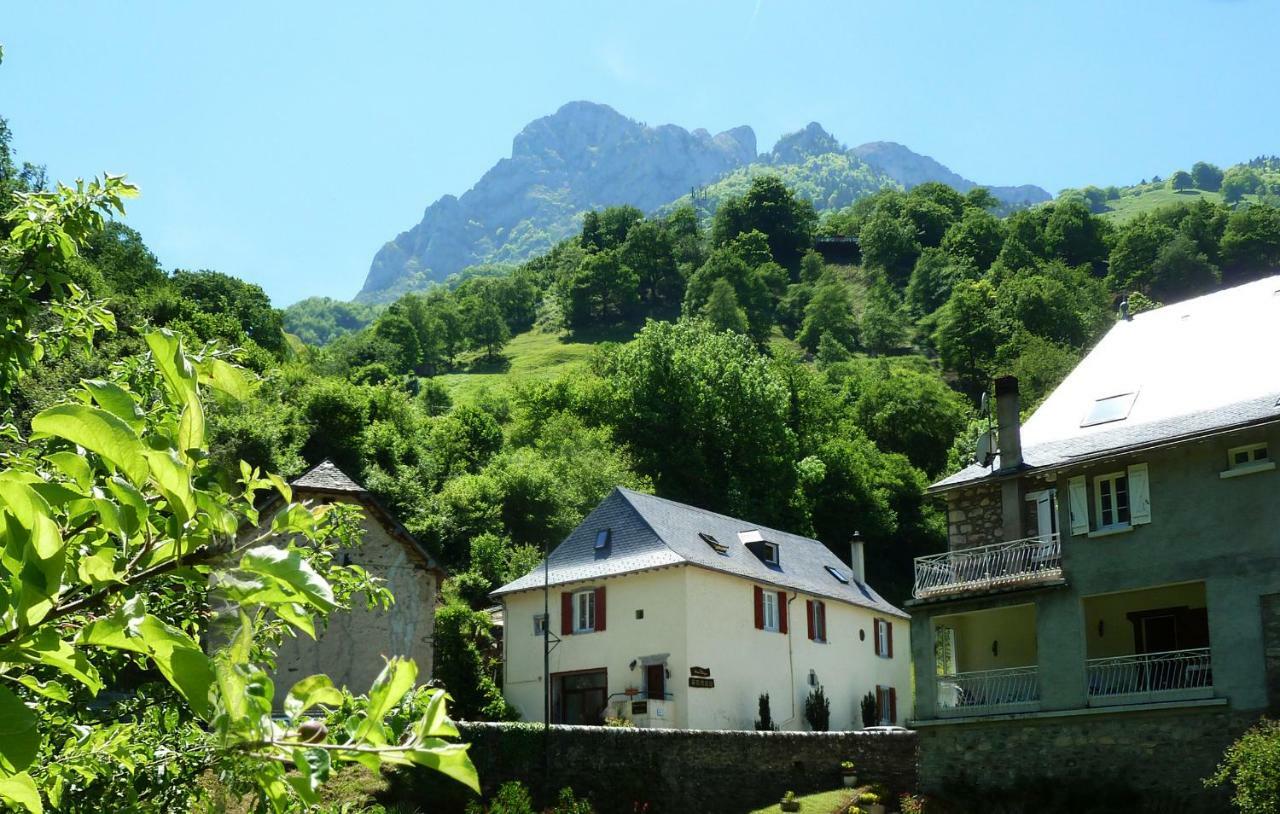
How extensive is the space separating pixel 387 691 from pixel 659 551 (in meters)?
32.7

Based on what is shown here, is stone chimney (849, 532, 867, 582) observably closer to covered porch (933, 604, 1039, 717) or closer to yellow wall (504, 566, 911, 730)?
yellow wall (504, 566, 911, 730)

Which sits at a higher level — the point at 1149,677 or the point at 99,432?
the point at 99,432

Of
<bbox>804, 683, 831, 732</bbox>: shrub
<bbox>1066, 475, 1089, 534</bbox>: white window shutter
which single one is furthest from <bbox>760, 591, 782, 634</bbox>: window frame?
<bbox>1066, 475, 1089, 534</bbox>: white window shutter

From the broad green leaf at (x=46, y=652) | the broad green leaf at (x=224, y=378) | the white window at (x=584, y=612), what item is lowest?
the broad green leaf at (x=46, y=652)

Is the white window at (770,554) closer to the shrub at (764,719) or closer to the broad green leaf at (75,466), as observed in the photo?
the shrub at (764,719)

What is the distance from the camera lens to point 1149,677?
22.8m

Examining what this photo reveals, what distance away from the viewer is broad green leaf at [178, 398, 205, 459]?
2.12m

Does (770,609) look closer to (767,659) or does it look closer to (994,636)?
(767,659)

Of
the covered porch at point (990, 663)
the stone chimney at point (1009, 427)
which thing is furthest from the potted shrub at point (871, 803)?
the stone chimney at point (1009, 427)

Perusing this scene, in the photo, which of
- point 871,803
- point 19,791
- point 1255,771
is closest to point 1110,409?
point 1255,771

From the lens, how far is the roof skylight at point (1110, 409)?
82.2 ft

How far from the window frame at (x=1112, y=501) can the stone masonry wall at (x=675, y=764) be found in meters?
7.06

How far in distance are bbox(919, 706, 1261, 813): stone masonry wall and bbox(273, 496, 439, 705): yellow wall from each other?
473 inches

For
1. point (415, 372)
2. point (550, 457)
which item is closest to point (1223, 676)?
point (550, 457)
